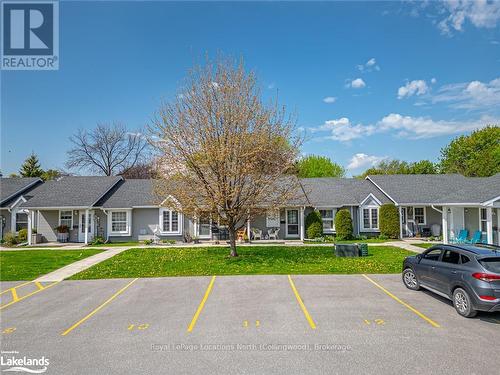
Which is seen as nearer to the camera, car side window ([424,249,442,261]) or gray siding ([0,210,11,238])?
car side window ([424,249,442,261])

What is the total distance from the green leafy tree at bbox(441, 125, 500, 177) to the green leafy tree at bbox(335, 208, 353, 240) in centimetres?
3463

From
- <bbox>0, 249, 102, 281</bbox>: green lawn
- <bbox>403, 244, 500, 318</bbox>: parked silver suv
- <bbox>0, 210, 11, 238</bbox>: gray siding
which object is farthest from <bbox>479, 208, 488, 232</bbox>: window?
<bbox>0, 210, 11, 238</bbox>: gray siding

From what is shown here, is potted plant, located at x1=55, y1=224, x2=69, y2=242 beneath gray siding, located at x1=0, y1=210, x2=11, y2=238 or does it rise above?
beneath

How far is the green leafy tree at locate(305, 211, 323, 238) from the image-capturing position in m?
24.8

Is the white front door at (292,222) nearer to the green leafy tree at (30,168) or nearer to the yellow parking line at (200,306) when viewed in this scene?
the yellow parking line at (200,306)

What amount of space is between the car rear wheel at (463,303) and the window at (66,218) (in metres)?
26.9

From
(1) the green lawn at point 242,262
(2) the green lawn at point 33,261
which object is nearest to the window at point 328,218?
(1) the green lawn at point 242,262

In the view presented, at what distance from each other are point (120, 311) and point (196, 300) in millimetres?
2261

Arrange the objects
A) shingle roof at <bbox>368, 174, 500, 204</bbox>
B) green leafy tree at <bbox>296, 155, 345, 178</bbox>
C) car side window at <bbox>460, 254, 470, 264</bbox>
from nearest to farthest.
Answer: car side window at <bbox>460, 254, 470, 264</bbox>, shingle roof at <bbox>368, 174, 500, 204</bbox>, green leafy tree at <bbox>296, 155, 345, 178</bbox>

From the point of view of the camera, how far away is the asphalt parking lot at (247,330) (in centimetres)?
613

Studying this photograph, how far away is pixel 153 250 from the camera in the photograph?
20.8 meters

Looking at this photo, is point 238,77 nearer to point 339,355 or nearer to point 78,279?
point 78,279

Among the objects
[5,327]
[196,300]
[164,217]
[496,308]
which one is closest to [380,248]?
[496,308]

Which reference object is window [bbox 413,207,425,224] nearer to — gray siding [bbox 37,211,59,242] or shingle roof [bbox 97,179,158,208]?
shingle roof [bbox 97,179,158,208]
